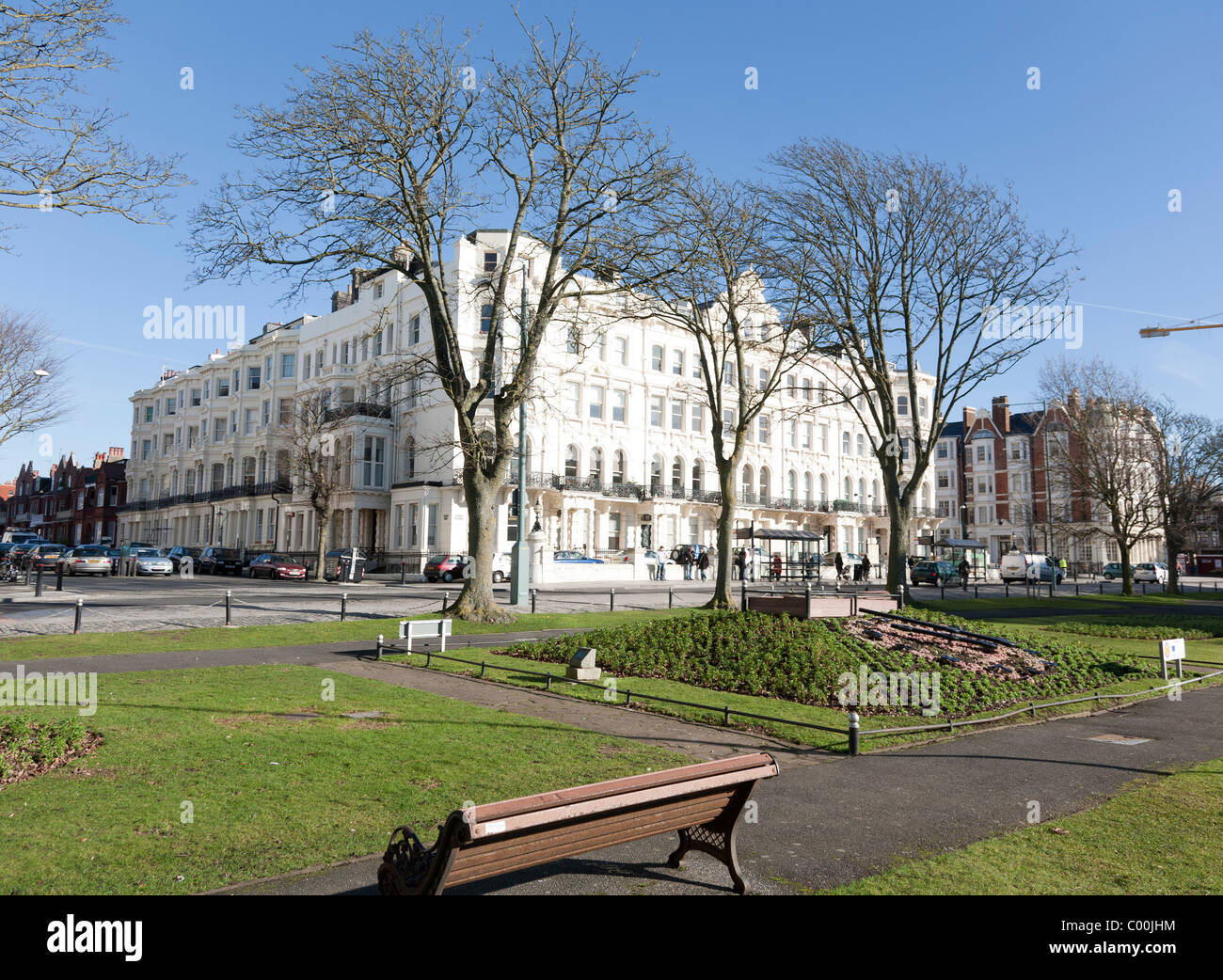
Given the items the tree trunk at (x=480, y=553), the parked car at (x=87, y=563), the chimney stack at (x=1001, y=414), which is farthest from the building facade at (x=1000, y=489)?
the parked car at (x=87, y=563)

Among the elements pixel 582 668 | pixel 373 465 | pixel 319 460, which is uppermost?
pixel 373 465

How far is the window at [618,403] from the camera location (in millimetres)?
56719

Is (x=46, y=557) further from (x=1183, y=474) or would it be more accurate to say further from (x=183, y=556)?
(x=1183, y=474)

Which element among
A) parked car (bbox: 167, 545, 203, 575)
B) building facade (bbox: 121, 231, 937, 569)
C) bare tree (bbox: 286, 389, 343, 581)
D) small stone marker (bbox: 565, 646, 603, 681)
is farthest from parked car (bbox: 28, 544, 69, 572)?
small stone marker (bbox: 565, 646, 603, 681)

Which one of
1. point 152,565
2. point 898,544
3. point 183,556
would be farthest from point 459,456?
point 898,544

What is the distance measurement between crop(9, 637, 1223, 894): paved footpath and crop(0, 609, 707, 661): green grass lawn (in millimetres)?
5965

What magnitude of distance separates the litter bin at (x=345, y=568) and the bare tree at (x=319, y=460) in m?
0.58

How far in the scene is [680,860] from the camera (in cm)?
554

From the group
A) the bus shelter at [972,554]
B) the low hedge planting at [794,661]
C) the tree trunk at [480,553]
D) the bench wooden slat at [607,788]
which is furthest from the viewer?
the bus shelter at [972,554]

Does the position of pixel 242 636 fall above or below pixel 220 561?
below

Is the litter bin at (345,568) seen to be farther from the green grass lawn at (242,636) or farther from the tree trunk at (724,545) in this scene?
the tree trunk at (724,545)

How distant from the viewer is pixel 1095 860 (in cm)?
554

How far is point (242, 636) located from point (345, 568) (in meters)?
23.9

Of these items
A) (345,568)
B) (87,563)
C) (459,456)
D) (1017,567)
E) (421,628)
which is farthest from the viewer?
(1017,567)
